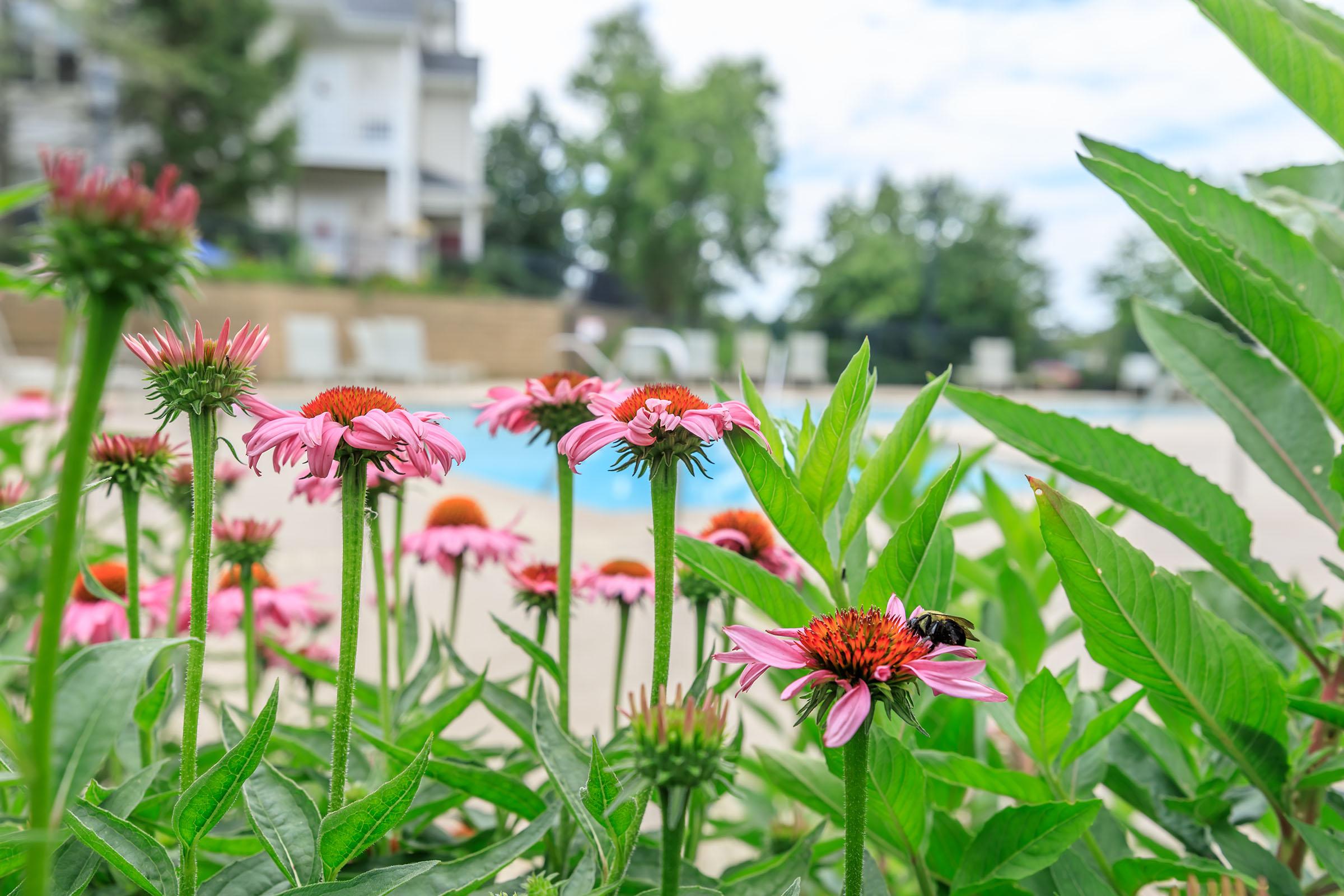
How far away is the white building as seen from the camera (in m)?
16.8

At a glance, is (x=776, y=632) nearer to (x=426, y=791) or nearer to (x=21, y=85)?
(x=426, y=791)

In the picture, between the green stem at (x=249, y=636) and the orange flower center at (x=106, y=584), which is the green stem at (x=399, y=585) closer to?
the green stem at (x=249, y=636)

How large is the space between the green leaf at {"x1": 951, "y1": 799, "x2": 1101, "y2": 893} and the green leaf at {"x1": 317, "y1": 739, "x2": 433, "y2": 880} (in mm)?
384

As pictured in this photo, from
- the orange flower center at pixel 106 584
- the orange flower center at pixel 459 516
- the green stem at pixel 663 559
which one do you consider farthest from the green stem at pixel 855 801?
the orange flower center at pixel 106 584

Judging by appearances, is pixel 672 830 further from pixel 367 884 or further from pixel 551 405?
pixel 551 405

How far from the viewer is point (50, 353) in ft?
42.3

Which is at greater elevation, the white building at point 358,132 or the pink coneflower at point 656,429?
the white building at point 358,132

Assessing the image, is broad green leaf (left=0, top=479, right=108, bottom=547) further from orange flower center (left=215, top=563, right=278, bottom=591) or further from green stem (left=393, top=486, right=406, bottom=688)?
orange flower center (left=215, top=563, right=278, bottom=591)

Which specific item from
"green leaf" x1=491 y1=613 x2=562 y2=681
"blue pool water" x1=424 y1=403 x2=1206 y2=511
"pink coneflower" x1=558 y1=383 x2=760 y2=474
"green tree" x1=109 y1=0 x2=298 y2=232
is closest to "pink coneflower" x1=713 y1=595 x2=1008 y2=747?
"pink coneflower" x1=558 y1=383 x2=760 y2=474

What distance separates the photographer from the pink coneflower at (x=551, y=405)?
72 centimetres

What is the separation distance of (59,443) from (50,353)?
14.4 meters

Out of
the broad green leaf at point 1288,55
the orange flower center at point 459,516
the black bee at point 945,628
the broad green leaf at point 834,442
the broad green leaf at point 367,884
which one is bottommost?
the broad green leaf at point 367,884

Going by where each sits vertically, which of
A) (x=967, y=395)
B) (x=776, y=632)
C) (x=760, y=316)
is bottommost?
(x=776, y=632)

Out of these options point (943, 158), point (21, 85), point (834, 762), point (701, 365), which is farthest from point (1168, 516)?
point (943, 158)
